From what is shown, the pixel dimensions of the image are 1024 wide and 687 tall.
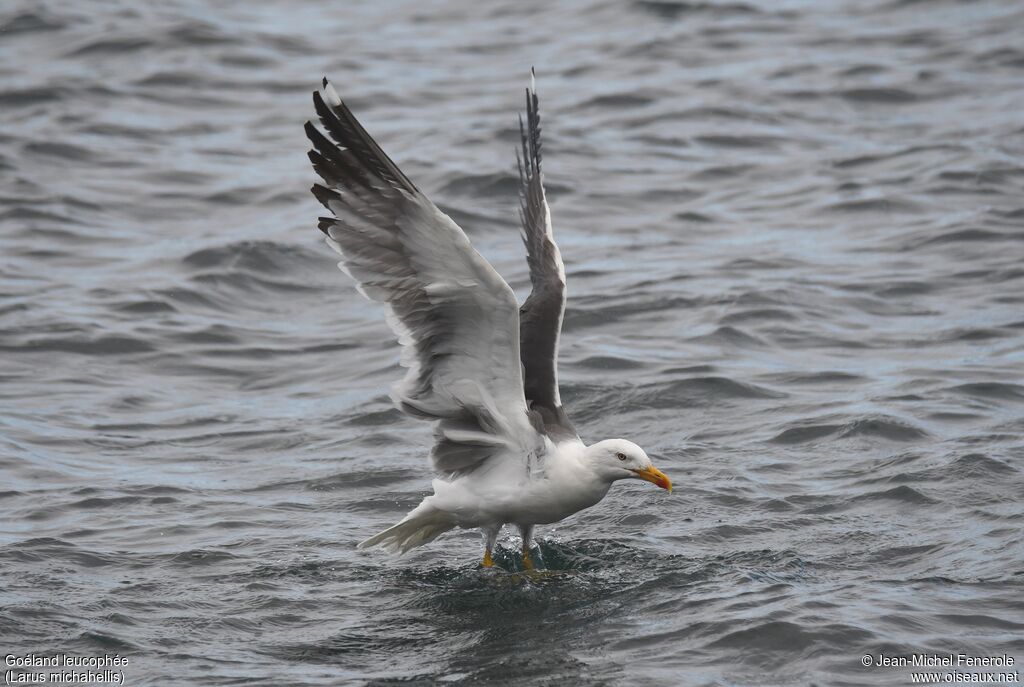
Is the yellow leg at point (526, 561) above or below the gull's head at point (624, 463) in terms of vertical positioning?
below

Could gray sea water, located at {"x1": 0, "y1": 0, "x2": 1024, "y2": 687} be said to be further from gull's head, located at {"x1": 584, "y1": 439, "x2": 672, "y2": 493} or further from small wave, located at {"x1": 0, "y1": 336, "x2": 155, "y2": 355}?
gull's head, located at {"x1": 584, "y1": 439, "x2": 672, "y2": 493}

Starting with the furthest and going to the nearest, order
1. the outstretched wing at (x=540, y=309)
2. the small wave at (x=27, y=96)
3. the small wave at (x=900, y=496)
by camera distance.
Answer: the small wave at (x=27, y=96)
the small wave at (x=900, y=496)
the outstretched wing at (x=540, y=309)

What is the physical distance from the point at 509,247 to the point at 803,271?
9.01ft

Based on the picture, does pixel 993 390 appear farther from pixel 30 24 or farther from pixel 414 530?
pixel 30 24

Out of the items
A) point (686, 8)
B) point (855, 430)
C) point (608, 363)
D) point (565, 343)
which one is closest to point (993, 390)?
point (855, 430)

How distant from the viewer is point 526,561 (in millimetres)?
8156

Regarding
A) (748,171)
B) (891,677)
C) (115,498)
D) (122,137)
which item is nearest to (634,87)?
(748,171)

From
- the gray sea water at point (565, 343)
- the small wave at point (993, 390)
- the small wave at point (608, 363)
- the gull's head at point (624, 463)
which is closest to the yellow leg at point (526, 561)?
the gray sea water at point (565, 343)

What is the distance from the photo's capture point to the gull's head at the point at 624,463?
24.8ft

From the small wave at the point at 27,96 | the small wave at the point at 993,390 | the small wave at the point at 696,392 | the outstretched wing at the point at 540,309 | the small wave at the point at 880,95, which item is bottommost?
the small wave at the point at 993,390

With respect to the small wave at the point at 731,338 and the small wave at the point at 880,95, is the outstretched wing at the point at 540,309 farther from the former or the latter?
the small wave at the point at 880,95

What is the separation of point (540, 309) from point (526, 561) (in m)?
1.40

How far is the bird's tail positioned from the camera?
7.87m

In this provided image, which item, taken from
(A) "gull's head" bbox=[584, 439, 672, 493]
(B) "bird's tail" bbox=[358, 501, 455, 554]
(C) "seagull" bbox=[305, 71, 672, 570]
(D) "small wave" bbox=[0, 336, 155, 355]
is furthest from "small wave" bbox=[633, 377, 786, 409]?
(D) "small wave" bbox=[0, 336, 155, 355]
